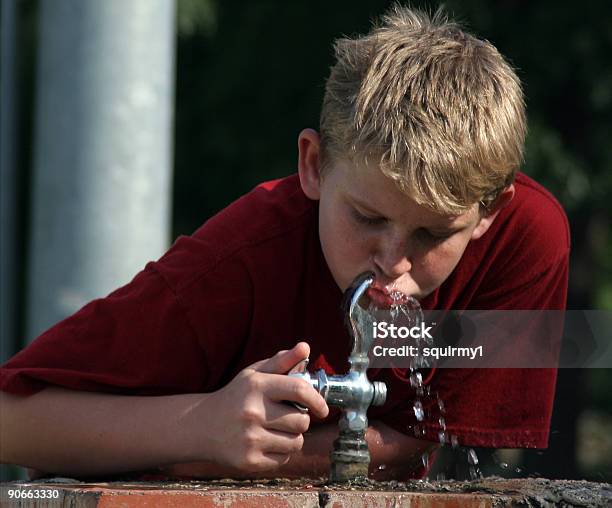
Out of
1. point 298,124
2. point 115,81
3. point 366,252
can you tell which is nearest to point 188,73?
point 298,124

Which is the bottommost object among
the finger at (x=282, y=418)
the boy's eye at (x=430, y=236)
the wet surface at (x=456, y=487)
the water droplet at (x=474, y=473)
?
the wet surface at (x=456, y=487)

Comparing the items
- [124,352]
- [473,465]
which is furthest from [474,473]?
[124,352]

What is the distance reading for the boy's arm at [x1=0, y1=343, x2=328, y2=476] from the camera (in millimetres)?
1921

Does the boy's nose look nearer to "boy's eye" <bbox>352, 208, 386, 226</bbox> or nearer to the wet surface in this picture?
"boy's eye" <bbox>352, 208, 386, 226</bbox>

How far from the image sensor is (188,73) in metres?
7.22

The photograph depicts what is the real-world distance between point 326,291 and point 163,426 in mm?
462

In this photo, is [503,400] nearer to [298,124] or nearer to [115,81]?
[115,81]

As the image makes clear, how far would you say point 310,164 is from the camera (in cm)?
229

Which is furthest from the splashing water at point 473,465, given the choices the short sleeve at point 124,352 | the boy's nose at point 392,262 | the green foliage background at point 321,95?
the green foliage background at point 321,95

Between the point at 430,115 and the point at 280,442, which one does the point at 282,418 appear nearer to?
the point at 280,442

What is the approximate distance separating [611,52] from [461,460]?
3.87m

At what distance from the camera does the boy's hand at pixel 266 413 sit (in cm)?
190

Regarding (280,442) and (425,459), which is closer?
(280,442)
